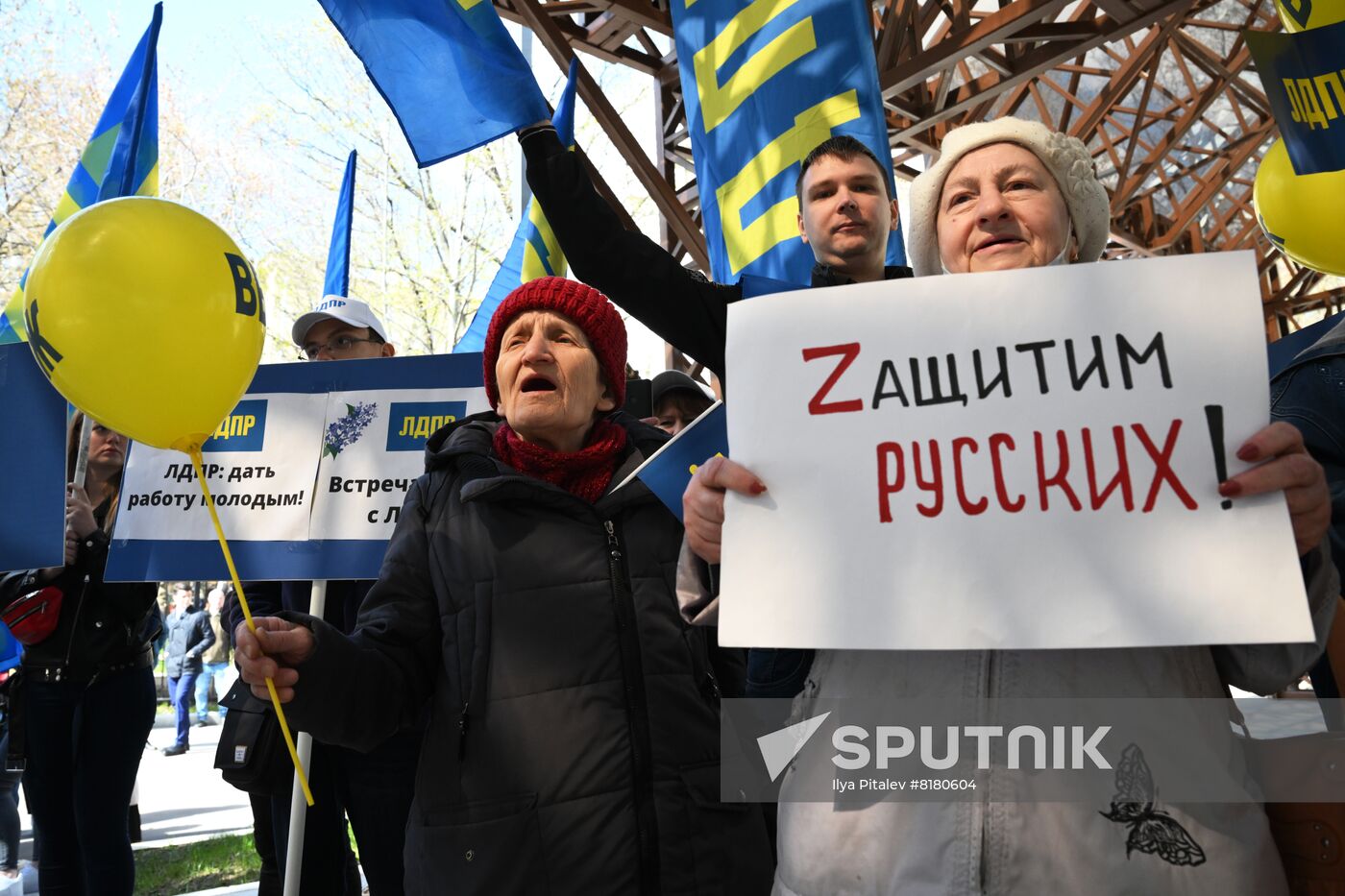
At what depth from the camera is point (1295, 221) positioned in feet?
7.38

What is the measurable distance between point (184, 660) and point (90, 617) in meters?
7.14

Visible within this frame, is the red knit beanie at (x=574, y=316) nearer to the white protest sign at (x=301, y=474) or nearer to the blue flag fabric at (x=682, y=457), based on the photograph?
the blue flag fabric at (x=682, y=457)

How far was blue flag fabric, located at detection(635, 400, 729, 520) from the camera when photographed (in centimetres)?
151

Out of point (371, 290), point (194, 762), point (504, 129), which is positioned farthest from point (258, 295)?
point (371, 290)

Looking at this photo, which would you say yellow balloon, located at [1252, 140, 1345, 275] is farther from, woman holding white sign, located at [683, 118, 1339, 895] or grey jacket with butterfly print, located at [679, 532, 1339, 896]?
grey jacket with butterfly print, located at [679, 532, 1339, 896]

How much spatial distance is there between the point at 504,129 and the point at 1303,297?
20.3m

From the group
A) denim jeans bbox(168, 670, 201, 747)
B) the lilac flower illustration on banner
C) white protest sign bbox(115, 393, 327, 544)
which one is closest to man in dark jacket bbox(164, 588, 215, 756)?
denim jeans bbox(168, 670, 201, 747)

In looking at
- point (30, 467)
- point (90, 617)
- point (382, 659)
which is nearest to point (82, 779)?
point (90, 617)

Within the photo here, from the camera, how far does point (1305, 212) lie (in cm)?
220

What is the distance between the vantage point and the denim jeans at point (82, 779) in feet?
Result: 9.80

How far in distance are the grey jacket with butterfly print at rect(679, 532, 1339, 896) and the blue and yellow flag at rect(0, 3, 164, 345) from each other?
10.1 feet

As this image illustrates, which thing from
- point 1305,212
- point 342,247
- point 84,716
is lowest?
point 84,716

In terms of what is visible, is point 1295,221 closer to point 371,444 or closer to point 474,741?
point 474,741

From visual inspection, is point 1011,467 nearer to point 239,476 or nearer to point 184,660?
point 239,476
